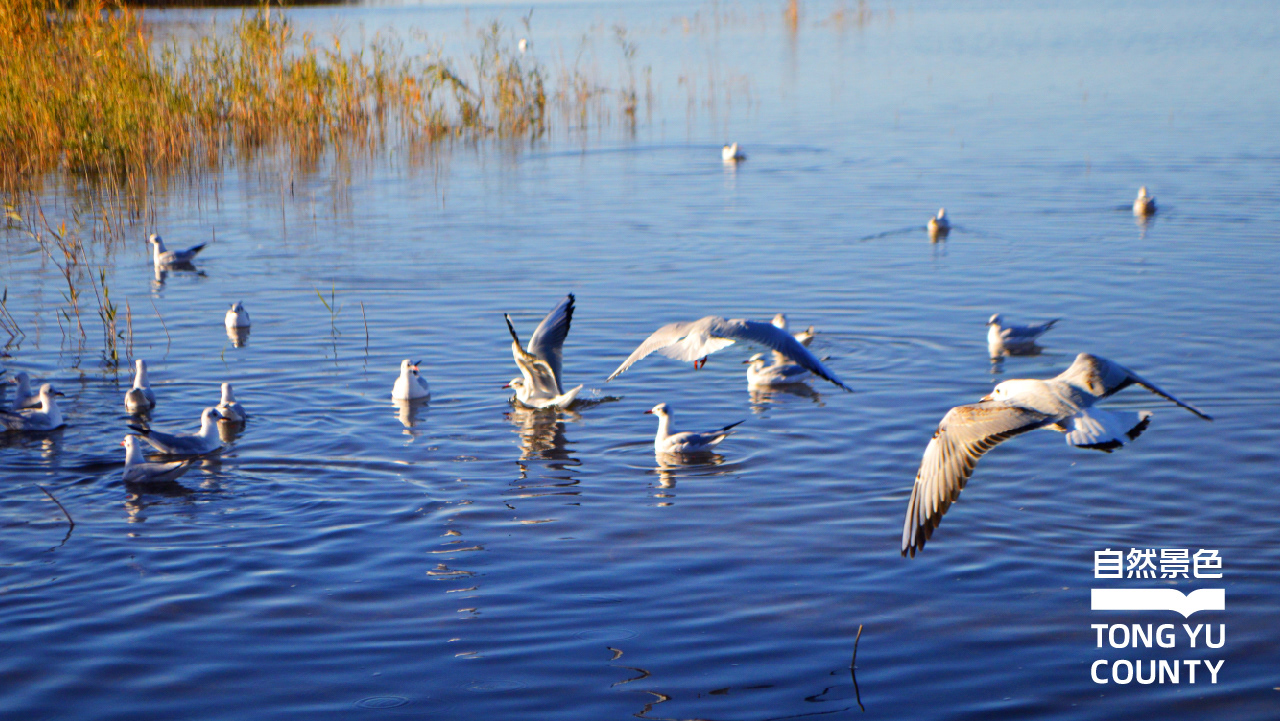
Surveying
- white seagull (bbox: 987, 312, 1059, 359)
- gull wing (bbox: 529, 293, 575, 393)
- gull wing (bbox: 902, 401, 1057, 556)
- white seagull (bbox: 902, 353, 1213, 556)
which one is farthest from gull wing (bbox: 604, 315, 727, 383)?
white seagull (bbox: 987, 312, 1059, 359)

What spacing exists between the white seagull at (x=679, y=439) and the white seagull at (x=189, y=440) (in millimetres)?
3305

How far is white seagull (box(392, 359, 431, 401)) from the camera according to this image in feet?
34.1

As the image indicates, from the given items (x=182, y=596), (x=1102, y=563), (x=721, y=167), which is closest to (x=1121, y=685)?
(x=1102, y=563)

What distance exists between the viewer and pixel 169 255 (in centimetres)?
1577

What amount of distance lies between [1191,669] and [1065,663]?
1.99 ft

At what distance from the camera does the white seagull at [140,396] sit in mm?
10156

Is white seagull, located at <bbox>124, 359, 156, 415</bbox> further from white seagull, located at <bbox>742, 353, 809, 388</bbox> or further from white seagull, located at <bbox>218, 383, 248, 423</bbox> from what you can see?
white seagull, located at <bbox>742, 353, 809, 388</bbox>

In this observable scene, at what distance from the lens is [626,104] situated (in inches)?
1193

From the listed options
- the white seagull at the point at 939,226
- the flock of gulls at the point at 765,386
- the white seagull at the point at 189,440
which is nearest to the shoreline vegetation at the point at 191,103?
the flock of gulls at the point at 765,386

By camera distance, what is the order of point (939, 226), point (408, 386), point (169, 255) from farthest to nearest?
point (939, 226) → point (169, 255) → point (408, 386)

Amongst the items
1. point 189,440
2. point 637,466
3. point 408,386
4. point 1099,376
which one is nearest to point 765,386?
point 637,466

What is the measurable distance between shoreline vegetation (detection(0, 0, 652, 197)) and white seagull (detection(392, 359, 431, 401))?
414 inches

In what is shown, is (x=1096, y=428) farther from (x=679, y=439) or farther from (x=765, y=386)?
(x=765, y=386)

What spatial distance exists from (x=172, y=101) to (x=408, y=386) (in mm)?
14173
